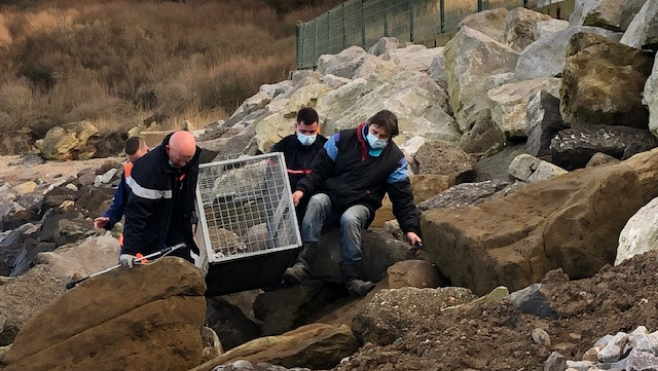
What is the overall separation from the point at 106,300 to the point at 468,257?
2229 millimetres

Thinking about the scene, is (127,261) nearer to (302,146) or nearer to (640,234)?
(302,146)

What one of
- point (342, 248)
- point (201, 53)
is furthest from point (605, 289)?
point (201, 53)

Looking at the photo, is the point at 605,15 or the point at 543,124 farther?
the point at 605,15

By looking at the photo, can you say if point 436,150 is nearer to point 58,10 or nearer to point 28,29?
point 28,29

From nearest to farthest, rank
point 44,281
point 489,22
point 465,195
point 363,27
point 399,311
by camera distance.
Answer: point 399,311, point 44,281, point 465,195, point 489,22, point 363,27

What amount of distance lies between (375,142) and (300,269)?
1109 mm

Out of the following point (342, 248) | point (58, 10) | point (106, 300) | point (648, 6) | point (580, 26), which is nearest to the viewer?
point (106, 300)

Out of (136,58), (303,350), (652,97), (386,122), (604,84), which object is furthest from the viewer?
(136,58)

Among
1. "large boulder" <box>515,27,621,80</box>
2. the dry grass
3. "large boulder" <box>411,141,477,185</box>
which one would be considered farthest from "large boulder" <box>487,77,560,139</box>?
the dry grass

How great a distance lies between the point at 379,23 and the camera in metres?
22.8

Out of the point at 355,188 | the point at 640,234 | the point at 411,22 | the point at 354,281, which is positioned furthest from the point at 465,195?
the point at 411,22

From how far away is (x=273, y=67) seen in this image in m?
32.5

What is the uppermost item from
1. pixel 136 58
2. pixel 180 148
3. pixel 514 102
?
pixel 180 148

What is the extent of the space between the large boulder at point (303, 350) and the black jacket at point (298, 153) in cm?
227
